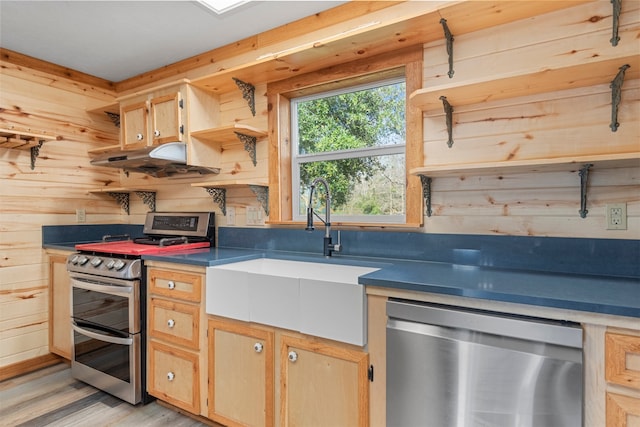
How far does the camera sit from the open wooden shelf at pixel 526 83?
4.50ft

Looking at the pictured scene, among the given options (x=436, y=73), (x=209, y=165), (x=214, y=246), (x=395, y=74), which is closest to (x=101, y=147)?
(x=209, y=165)

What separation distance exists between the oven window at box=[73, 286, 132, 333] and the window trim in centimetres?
104

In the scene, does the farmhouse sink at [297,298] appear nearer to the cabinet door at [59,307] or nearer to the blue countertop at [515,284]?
the blue countertop at [515,284]

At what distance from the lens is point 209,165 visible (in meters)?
2.65

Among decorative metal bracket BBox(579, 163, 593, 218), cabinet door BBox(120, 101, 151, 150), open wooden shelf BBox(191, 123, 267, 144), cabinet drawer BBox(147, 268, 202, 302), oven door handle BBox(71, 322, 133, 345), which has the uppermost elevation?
cabinet door BBox(120, 101, 151, 150)

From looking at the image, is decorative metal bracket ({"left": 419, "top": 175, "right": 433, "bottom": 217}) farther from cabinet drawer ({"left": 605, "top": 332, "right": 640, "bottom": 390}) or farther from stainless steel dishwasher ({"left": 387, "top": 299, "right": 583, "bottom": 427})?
cabinet drawer ({"left": 605, "top": 332, "right": 640, "bottom": 390})

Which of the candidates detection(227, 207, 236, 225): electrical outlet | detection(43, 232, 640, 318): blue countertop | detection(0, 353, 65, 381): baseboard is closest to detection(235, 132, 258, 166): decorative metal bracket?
detection(227, 207, 236, 225): electrical outlet

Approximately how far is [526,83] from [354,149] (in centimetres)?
99

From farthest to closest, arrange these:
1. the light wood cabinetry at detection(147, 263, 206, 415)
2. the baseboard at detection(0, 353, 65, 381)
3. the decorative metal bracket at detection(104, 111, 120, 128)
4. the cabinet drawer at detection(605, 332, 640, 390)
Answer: the decorative metal bracket at detection(104, 111, 120, 128)
the baseboard at detection(0, 353, 65, 381)
the light wood cabinetry at detection(147, 263, 206, 415)
the cabinet drawer at detection(605, 332, 640, 390)

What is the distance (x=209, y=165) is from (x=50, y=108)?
146 centimetres

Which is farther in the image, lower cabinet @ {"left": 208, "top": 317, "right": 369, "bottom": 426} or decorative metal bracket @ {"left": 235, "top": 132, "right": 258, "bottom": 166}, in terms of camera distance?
decorative metal bracket @ {"left": 235, "top": 132, "right": 258, "bottom": 166}

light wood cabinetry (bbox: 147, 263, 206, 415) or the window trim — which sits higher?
the window trim

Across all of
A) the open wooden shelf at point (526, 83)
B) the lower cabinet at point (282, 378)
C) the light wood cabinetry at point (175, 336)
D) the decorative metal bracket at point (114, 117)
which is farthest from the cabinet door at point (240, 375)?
the decorative metal bracket at point (114, 117)

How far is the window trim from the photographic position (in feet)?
6.31
